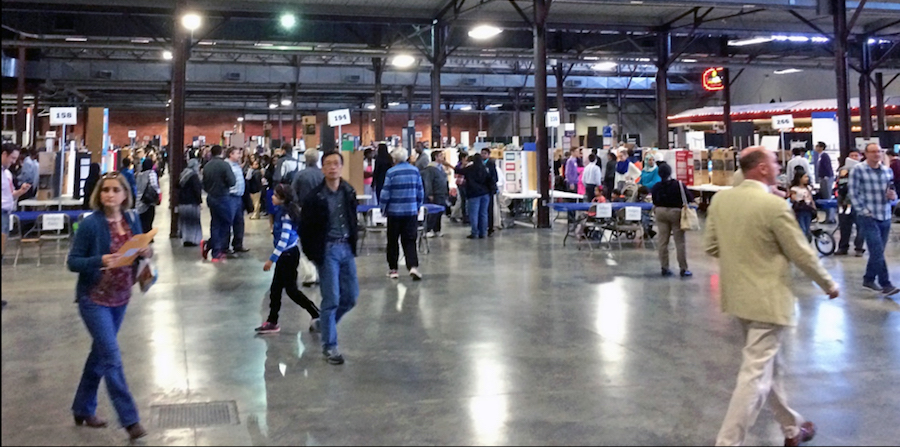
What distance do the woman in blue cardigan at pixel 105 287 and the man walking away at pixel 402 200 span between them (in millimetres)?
4313

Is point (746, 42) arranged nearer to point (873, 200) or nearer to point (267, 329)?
point (873, 200)

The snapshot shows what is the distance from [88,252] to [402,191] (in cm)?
458

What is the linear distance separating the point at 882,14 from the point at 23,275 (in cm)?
1810

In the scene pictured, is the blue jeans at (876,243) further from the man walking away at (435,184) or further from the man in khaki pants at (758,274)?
the man walking away at (435,184)

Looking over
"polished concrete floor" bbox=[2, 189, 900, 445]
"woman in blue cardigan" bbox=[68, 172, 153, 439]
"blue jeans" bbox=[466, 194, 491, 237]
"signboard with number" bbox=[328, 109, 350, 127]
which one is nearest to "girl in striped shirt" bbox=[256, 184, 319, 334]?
"polished concrete floor" bbox=[2, 189, 900, 445]

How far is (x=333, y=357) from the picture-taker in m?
4.93

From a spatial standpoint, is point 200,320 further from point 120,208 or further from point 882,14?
point 882,14

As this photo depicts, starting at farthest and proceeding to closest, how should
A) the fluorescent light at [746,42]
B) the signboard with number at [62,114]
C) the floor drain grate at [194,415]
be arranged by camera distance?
the fluorescent light at [746,42] < the signboard with number at [62,114] < the floor drain grate at [194,415]

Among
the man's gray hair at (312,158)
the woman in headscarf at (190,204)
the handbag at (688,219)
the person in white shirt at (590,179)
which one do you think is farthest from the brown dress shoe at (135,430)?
the person in white shirt at (590,179)

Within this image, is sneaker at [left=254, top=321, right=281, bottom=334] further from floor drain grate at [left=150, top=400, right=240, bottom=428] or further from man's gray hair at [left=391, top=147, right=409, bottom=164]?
man's gray hair at [left=391, top=147, right=409, bottom=164]

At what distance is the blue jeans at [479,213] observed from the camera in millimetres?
12641

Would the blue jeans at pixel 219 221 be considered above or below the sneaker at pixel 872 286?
above

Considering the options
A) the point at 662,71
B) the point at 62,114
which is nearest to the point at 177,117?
the point at 62,114

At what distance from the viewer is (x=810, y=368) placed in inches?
189
